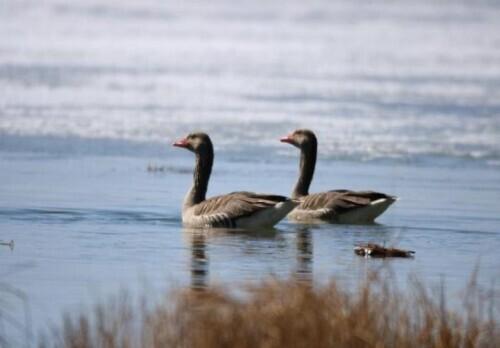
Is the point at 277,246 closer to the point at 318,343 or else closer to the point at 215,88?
the point at 318,343

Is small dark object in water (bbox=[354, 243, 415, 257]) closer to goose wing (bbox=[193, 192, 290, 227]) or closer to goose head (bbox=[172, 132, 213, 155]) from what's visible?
goose wing (bbox=[193, 192, 290, 227])

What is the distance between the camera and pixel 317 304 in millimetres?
7191

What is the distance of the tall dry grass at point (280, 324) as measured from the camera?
6988 millimetres

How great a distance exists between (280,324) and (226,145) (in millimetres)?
17362

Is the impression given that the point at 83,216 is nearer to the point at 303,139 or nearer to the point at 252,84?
the point at 303,139

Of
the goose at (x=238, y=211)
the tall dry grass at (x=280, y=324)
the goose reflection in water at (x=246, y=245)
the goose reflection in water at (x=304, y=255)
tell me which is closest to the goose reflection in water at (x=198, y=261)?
the goose reflection in water at (x=246, y=245)

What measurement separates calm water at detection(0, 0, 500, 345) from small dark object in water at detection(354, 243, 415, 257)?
0.18 metres

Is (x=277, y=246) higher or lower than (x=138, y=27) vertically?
lower

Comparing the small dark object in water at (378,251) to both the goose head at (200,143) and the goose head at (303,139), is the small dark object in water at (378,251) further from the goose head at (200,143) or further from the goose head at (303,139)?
the goose head at (303,139)

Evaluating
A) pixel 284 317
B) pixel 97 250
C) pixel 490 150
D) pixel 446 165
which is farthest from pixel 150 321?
pixel 490 150

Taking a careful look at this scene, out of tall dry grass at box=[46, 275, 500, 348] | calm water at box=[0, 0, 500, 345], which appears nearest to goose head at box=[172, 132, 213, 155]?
calm water at box=[0, 0, 500, 345]

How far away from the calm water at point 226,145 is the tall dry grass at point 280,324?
1218 millimetres

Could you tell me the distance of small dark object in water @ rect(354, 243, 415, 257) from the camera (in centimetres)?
1227

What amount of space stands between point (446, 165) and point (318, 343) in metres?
16.0
